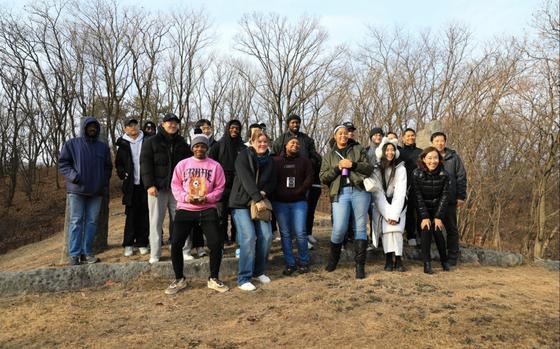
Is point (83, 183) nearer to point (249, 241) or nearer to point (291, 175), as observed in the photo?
point (249, 241)

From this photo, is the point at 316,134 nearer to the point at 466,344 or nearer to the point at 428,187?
the point at 428,187

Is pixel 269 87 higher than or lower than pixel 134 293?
higher

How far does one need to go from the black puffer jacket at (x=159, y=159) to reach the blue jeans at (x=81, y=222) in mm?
880

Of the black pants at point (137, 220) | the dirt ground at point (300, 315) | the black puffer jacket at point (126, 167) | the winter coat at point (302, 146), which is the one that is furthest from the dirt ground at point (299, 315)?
the winter coat at point (302, 146)

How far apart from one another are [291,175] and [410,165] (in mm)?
2284

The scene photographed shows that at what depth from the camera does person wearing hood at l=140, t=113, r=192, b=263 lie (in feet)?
15.1

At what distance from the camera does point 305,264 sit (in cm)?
495

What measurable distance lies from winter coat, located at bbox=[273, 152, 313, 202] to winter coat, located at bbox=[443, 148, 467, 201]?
238 cm

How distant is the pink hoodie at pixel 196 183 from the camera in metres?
4.13

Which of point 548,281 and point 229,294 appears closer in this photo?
point 229,294

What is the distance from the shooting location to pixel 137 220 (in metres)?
5.37

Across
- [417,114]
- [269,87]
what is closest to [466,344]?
[417,114]

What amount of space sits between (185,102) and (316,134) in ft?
32.1

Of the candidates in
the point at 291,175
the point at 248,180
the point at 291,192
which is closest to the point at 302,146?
the point at 291,175
